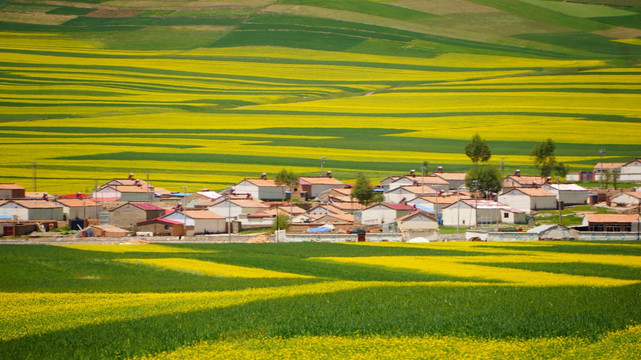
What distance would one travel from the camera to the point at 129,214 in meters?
78.1

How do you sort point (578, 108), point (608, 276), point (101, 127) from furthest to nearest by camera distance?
point (578, 108) → point (101, 127) → point (608, 276)

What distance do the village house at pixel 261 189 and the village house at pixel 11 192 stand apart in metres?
21.2

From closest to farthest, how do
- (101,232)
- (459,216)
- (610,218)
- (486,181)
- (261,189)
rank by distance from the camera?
(610,218) → (101,232) → (459,216) → (486,181) → (261,189)

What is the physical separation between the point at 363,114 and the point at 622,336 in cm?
12139

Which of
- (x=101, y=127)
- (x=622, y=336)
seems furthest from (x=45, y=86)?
(x=622, y=336)

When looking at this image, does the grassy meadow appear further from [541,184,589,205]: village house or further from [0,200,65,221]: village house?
[541,184,589,205]: village house

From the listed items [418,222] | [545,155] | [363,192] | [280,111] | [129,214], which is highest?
[280,111]

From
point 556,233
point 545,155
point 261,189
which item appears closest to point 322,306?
point 556,233

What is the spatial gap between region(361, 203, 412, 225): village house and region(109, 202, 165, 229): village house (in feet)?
63.0

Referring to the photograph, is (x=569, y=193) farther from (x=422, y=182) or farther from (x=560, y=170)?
(x=422, y=182)

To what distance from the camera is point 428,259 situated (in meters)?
44.2

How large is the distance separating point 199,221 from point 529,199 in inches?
1212

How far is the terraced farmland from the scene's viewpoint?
107750 mm

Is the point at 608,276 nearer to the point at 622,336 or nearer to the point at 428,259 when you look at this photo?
the point at 428,259
